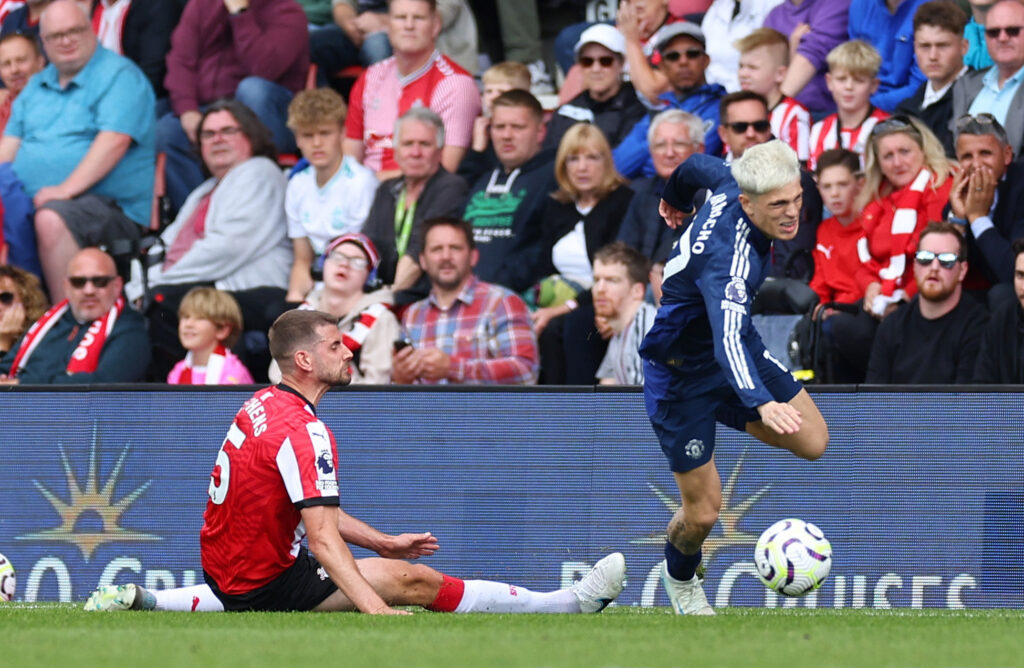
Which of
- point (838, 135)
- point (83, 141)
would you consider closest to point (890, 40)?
point (838, 135)

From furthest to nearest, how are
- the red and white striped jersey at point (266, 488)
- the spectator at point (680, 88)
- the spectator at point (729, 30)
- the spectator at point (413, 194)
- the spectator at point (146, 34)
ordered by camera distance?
the spectator at point (146, 34), the spectator at point (729, 30), the spectator at point (680, 88), the spectator at point (413, 194), the red and white striped jersey at point (266, 488)

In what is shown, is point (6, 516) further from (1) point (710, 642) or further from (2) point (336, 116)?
(1) point (710, 642)

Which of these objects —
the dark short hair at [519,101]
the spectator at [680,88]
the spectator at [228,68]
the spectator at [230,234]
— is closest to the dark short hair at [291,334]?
the spectator at [230,234]

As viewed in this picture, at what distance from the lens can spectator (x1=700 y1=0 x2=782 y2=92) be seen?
1326cm

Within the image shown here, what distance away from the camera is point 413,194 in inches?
502

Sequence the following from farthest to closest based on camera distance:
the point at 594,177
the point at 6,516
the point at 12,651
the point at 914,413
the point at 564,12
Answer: the point at 564,12, the point at 594,177, the point at 6,516, the point at 914,413, the point at 12,651

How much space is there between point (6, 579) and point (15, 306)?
4.03m

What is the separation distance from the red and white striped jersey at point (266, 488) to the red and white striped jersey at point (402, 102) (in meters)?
6.16

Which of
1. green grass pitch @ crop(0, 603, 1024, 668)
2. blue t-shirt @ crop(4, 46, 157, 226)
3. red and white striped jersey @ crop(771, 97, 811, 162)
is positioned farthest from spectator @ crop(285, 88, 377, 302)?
green grass pitch @ crop(0, 603, 1024, 668)

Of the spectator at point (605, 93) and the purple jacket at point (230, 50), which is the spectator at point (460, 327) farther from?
the purple jacket at point (230, 50)

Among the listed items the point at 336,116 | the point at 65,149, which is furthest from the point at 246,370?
the point at 65,149

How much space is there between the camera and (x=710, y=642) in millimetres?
6172

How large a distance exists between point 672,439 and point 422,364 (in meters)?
3.30

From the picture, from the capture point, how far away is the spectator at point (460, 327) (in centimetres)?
1105
